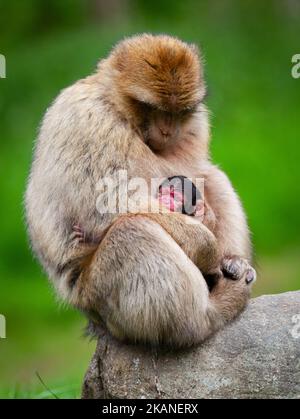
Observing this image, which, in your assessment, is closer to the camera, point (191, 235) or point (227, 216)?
point (191, 235)

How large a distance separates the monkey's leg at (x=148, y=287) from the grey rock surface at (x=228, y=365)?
0.46 ft

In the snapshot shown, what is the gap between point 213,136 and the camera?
16.9 m

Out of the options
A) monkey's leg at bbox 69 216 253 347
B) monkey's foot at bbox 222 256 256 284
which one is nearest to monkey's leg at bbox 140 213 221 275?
monkey's leg at bbox 69 216 253 347

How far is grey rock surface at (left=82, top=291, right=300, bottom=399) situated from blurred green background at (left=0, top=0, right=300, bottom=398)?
19.1 feet

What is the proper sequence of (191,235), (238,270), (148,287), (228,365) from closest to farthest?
(148,287) → (228,365) → (191,235) → (238,270)

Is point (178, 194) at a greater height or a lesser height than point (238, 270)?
greater

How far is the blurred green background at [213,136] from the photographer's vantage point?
49.8ft

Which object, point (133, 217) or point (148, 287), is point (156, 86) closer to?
point (133, 217)

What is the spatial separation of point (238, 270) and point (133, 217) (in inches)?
41.0

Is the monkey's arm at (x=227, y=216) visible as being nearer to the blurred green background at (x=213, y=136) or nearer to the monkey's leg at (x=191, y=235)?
the monkey's leg at (x=191, y=235)

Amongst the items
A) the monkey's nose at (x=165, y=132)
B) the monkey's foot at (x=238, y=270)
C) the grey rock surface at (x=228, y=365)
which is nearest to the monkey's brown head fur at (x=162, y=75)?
the monkey's nose at (x=165, y=132)

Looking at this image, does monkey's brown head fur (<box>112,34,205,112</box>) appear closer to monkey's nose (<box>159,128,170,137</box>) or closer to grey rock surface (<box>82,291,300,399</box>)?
monkey's nose (<box>159,128,170,137</box>)

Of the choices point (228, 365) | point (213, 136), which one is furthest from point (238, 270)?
point (213, 136)
